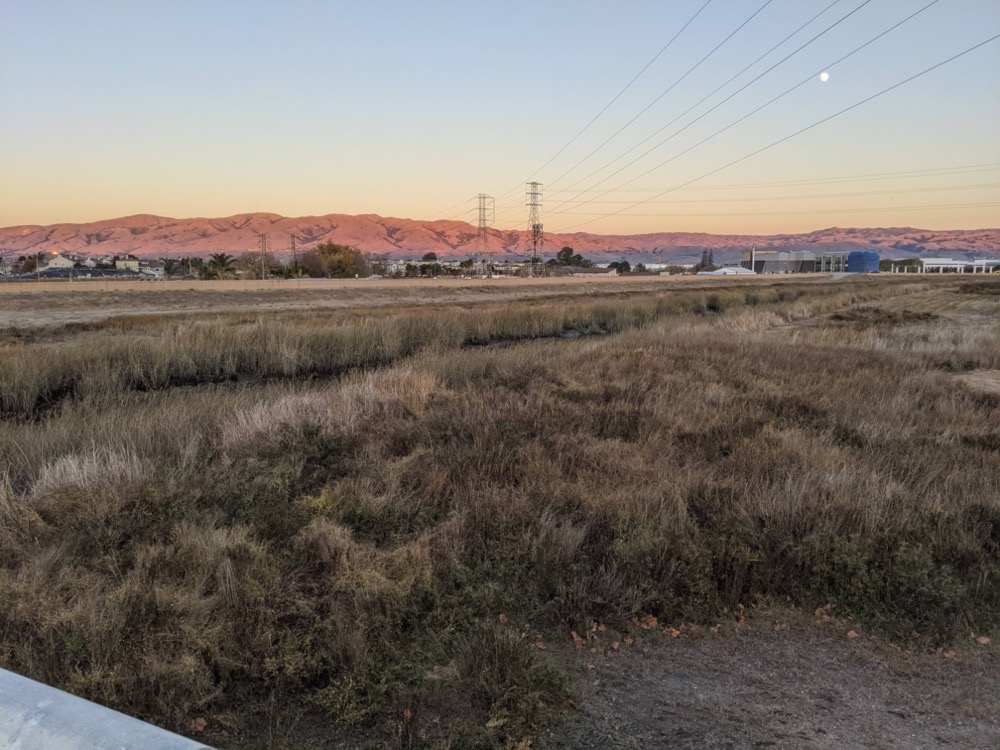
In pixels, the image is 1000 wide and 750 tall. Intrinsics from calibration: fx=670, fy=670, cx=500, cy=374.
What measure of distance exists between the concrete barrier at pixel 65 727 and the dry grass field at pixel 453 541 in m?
1.27

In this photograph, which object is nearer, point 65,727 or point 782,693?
point 65,727

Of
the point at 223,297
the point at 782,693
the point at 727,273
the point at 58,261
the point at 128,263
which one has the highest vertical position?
the point at 58,261

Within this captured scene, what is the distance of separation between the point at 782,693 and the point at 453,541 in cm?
234

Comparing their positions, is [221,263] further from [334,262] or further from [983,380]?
[983,380]

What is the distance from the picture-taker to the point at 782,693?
11.5ft

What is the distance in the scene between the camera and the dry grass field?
343 cm

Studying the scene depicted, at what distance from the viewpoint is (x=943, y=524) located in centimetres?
527

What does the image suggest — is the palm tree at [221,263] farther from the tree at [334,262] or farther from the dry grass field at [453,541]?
the dry grass field at [453,541]

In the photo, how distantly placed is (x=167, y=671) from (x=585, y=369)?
33.5 feet

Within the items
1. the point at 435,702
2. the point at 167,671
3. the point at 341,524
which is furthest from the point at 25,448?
the point at 435,702

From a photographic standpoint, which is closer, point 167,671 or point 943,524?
point 167,671

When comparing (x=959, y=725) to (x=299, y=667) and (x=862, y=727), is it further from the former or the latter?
(x=299, y=667)

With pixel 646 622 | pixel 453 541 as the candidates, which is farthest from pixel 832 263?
pixel 646 622

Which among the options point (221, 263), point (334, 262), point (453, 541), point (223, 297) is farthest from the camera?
point (334, 262)
